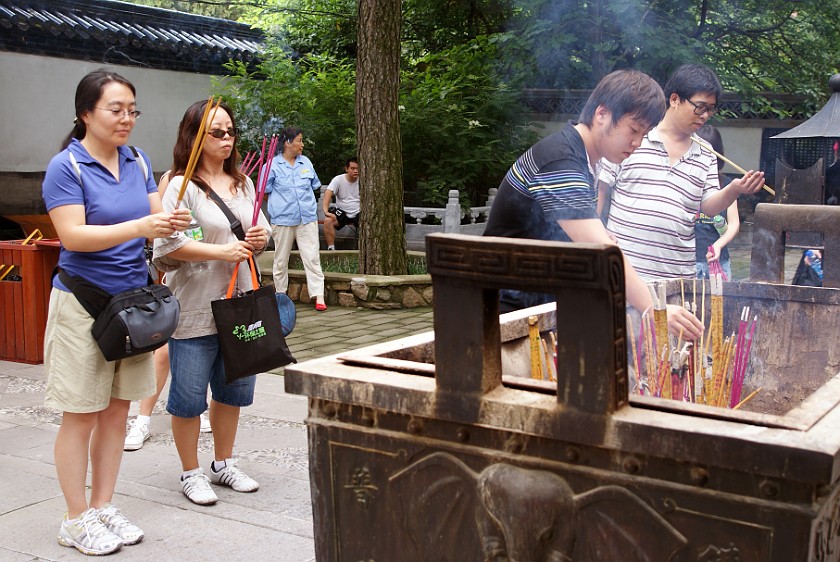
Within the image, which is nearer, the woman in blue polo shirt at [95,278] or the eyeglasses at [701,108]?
the woman in blue polo shirt at [95,278]

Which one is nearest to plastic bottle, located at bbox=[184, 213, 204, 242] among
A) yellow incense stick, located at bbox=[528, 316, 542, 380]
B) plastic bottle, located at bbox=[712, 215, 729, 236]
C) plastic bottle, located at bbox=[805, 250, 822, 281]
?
yellow incense stick, located at bbox=[528, 316, 542, 380]

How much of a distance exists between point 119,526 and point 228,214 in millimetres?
1316

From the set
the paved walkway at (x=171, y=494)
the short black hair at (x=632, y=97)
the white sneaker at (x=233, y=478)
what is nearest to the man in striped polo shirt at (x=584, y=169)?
the short black hair at (x=632, y=97)

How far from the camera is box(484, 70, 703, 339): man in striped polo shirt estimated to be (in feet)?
8.77

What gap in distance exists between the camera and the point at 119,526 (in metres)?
3.38

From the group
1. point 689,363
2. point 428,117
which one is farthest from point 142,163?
point 428,117

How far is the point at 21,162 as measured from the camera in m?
11.9

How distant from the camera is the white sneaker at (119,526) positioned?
336cm

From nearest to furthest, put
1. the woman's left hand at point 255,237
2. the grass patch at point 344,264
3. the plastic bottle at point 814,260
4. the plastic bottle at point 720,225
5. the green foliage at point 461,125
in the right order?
1. the woman's left hand at point 255,237
2. the plastic bottle at point 720,225
3. the plastic bottle at point 814,260
4. the grass patch at point 344,264
5. the green foliage at point 461,125

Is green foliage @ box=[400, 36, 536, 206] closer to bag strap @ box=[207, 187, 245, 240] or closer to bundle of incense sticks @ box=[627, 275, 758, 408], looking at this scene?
bag strap @ box=[207, 187, 245, 240]

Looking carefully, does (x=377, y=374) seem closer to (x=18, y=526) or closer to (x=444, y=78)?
(x=18, y=526)

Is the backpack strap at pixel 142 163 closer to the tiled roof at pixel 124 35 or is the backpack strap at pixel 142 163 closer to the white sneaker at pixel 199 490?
the white sneaker at pixel 199 490

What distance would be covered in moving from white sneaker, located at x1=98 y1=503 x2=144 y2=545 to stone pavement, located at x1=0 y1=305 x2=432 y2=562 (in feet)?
0.12

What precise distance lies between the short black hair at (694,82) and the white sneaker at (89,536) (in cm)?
295
